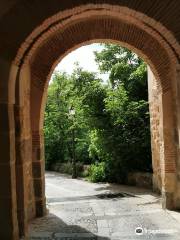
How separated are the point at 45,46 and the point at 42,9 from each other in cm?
356

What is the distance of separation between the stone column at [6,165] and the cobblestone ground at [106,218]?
4.35ft

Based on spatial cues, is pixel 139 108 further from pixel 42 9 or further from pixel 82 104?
pixel 42 9

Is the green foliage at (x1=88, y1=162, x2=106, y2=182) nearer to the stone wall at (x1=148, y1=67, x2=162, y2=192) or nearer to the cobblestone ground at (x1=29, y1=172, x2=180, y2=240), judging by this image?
the cobblestone ground at (x1=29, y1=172, x2=180, y2=240)

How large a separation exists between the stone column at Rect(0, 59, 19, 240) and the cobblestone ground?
1.33m

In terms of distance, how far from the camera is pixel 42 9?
19.9 ft

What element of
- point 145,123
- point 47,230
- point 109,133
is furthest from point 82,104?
point 47,230

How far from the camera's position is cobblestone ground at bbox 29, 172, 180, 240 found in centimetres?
747

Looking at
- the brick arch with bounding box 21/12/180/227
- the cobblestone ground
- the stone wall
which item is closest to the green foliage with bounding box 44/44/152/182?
the cobblestone ground

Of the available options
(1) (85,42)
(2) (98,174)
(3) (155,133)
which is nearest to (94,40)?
(1) (85,42)

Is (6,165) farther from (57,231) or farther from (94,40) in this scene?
(94,40)

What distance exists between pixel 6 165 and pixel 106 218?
340cm

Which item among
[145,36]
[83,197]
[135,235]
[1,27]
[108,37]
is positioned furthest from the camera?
[83,197]

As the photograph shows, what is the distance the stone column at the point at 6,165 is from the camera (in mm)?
6156

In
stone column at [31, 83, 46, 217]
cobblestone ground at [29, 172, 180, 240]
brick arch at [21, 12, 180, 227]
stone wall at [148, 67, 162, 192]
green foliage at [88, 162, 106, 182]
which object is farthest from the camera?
green foliage at [88, 162, 106, 182]
